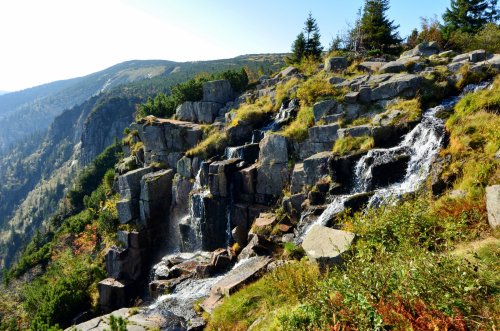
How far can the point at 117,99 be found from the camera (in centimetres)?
15812

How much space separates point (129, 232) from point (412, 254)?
2213cm

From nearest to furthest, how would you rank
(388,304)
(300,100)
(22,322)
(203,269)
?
1. (388,304)
2. (203,269)
3. (300,100)
4. (22,322)

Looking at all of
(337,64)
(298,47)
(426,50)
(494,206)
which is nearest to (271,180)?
(337,64)

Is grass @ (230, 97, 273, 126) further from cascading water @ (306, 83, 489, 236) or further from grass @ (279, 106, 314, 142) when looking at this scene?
cascading water @ (306, 83, 489, 236)

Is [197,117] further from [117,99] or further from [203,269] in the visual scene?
[117,99]

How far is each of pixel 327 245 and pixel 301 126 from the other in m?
11.1

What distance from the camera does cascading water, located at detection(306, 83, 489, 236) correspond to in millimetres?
12435

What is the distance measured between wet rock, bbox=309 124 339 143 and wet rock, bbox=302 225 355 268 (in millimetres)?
8631

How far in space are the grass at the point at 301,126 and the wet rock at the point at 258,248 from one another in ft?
21.4

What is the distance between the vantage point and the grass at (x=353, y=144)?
49.1ft

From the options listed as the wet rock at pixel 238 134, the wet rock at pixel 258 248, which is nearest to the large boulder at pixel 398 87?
the wet rock at pixel 238 134

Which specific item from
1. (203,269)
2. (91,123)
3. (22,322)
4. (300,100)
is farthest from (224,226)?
(91,123)

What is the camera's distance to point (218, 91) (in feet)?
102

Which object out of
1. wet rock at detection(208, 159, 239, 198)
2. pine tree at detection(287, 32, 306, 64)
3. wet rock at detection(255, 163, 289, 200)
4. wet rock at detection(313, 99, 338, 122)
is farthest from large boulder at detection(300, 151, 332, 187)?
pine tree at detection(287, 32, 306, 64)
